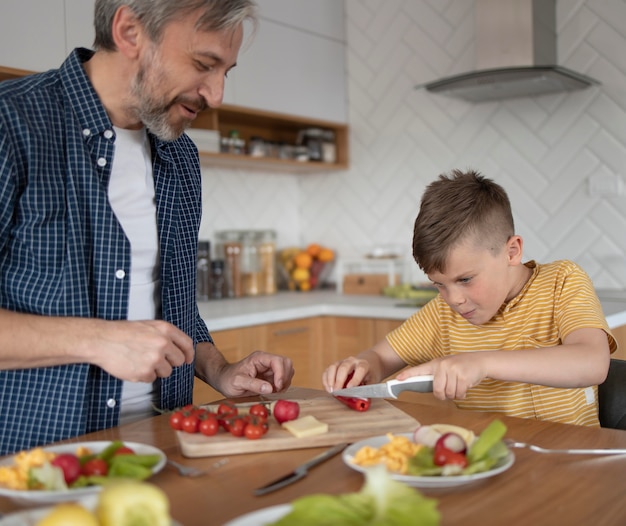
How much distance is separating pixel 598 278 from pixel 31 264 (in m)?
2.44

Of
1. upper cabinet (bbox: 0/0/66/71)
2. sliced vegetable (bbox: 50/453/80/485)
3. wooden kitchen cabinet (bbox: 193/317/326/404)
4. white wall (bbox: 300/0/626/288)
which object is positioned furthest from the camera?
white wall (bbox: 300/0/626/288)

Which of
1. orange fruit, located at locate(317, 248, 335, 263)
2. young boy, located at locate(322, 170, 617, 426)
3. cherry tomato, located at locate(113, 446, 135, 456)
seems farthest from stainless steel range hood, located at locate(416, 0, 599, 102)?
cherry tomato, located at locate(113, 446, 135, 456)

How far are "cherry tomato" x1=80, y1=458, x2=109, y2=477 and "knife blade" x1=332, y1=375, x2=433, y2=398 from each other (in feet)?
1.65

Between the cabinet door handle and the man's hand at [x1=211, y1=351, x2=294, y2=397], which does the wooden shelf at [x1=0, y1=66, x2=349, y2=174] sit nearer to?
the cabinet door handle

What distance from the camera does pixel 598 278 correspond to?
9.99ft

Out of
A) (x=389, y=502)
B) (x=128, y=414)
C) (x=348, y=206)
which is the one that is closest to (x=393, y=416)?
(x=128, y=414)

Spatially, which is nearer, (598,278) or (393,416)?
(393,416)

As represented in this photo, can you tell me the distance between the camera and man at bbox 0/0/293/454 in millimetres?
1157

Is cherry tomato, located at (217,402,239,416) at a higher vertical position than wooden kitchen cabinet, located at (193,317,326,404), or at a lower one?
higher

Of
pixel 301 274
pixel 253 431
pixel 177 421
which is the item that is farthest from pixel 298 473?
pixel 301 274

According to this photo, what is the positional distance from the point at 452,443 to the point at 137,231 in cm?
78

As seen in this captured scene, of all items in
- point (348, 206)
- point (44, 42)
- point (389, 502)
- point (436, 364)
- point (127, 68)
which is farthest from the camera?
point (348, 206)

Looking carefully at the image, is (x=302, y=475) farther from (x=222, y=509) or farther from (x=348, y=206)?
(x=348, y=206)

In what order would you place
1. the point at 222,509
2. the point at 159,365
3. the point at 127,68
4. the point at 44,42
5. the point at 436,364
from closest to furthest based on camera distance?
the point at 222,509 → the point at 159,365 → the point at 436,364 → the point at 127,68 → the point at 44,42
